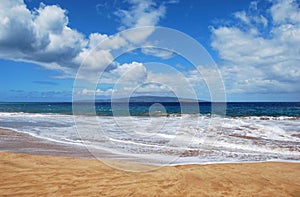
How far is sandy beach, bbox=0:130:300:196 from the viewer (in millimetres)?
6164

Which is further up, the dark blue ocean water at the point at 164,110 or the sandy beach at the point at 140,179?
the dark blue ocean water at the point at 164,110

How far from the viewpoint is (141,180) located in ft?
22.9

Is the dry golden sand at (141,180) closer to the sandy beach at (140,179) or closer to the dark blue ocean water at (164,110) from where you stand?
the sandy beach at (140,179)

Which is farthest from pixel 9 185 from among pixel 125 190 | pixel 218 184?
pixel 218 184

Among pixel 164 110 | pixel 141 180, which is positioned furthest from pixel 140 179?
pixel 164 110

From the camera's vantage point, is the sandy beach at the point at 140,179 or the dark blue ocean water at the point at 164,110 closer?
the sandy beach at the point at 140,179

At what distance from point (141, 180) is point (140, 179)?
0.32 ft

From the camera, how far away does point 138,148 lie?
43.2 ft

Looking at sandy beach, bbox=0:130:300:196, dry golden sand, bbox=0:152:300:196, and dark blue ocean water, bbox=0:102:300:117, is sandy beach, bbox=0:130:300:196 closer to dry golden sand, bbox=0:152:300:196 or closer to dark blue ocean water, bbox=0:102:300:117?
dry golden sand, bbox=0:152:300:196

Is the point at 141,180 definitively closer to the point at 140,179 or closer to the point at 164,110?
the point at 140,179

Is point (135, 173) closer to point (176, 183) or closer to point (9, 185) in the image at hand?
point (176, 183)

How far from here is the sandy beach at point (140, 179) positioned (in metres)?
6.16

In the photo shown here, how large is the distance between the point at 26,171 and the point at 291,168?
863cm

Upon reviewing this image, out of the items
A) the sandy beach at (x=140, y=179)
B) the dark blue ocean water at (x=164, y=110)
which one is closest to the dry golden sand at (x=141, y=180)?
the sandy beach at (x=140, y=179)
